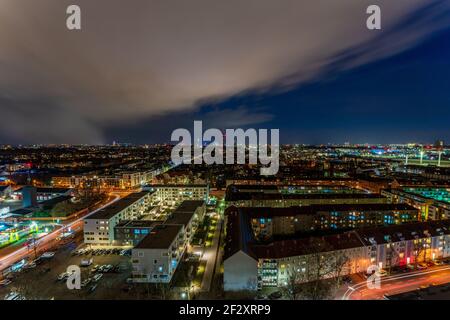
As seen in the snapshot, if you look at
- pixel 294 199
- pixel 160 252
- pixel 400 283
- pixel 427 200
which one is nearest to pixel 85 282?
pixel 160 252

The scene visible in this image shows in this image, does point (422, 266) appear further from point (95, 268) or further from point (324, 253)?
point (95, 268)

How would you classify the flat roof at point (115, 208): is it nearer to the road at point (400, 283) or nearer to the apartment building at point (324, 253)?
the apartment building at point (324, 253)

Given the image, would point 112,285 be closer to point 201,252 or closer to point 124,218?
point 201,252

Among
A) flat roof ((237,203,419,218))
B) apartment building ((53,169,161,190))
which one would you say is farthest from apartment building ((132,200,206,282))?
apartment building ((53,169,161,190))
